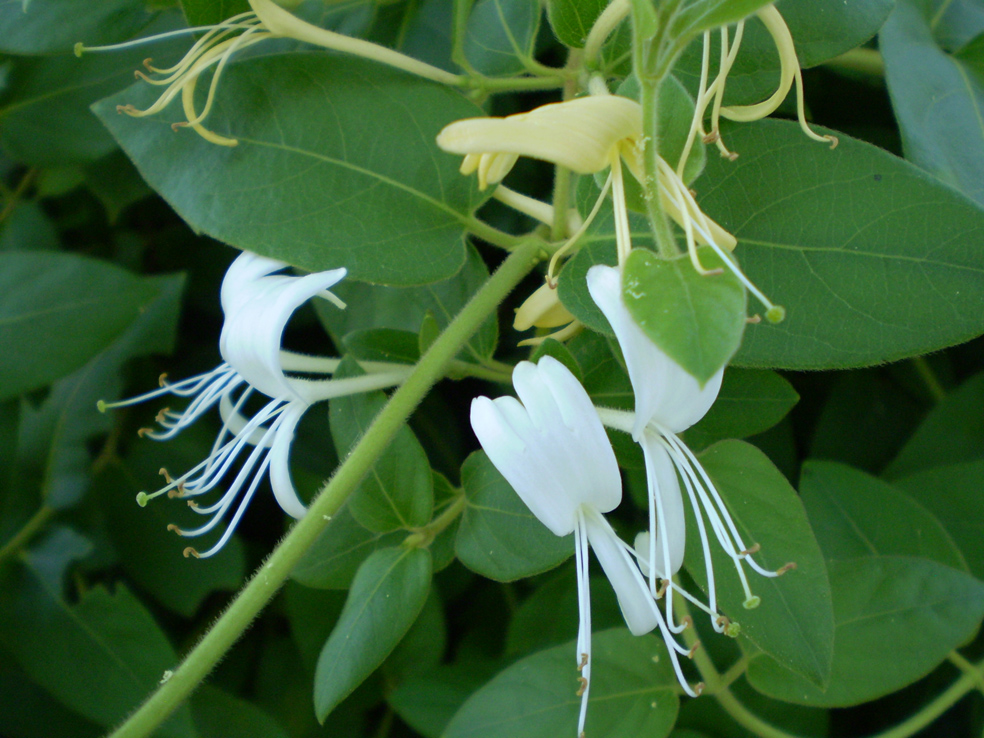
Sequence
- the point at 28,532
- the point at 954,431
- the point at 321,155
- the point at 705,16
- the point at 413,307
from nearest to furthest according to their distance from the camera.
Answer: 1. the point at 705,16
2. the point at 321,155
3. the point at 413,307
4. the point at 954,431
5. the point at 28,532

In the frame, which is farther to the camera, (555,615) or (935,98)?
(555,615)

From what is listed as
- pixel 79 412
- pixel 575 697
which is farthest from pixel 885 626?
pixel 79 412

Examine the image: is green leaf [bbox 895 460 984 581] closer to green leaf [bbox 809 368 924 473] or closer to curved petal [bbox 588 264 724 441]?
green leaf [bbox 809 368 924 473]

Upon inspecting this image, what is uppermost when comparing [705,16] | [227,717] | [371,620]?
[705,16]

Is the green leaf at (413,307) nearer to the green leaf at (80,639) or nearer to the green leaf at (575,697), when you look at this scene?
the green leaf at (575,697)

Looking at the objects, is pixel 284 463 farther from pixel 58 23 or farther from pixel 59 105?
pixel 59 105

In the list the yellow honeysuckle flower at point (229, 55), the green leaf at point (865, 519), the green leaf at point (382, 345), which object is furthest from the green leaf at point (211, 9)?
the green leaf at point (865, 519)

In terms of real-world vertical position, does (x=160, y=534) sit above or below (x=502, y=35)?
below

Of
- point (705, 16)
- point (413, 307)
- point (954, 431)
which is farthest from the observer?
point (954, 431)
